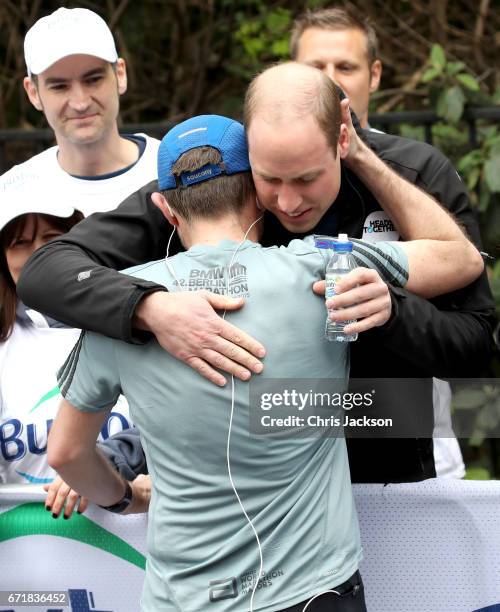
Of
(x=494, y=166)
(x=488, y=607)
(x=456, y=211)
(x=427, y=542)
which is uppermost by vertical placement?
(x=494, y=166)

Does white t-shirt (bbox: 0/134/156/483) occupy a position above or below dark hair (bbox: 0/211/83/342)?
below

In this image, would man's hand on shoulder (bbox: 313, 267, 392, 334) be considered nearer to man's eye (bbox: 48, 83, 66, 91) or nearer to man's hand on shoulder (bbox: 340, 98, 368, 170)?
man's hand on shoulder (bbox: 340, 98, 368, 170)

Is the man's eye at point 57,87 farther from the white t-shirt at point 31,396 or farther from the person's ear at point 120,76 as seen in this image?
the white t-shirt at point 31,396

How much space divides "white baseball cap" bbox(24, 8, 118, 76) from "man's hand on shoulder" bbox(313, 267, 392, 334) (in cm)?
224

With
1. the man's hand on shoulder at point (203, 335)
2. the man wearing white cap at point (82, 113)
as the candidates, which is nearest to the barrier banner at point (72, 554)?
the man's hand on shoulder at point (203, 335)

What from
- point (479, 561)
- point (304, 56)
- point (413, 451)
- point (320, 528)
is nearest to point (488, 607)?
point (479, 561)

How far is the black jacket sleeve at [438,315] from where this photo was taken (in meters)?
2.32

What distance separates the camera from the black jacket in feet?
7.57

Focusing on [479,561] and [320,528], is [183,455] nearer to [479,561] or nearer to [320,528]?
[320,528]

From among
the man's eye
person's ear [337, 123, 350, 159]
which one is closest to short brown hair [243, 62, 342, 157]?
person's ear [337, 123, 350, 159]

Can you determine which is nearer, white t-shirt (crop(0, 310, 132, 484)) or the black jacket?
the black jacket

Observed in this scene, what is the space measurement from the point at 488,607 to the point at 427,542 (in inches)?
9.1

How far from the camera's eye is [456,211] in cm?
270

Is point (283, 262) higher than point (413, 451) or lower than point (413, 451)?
higher
